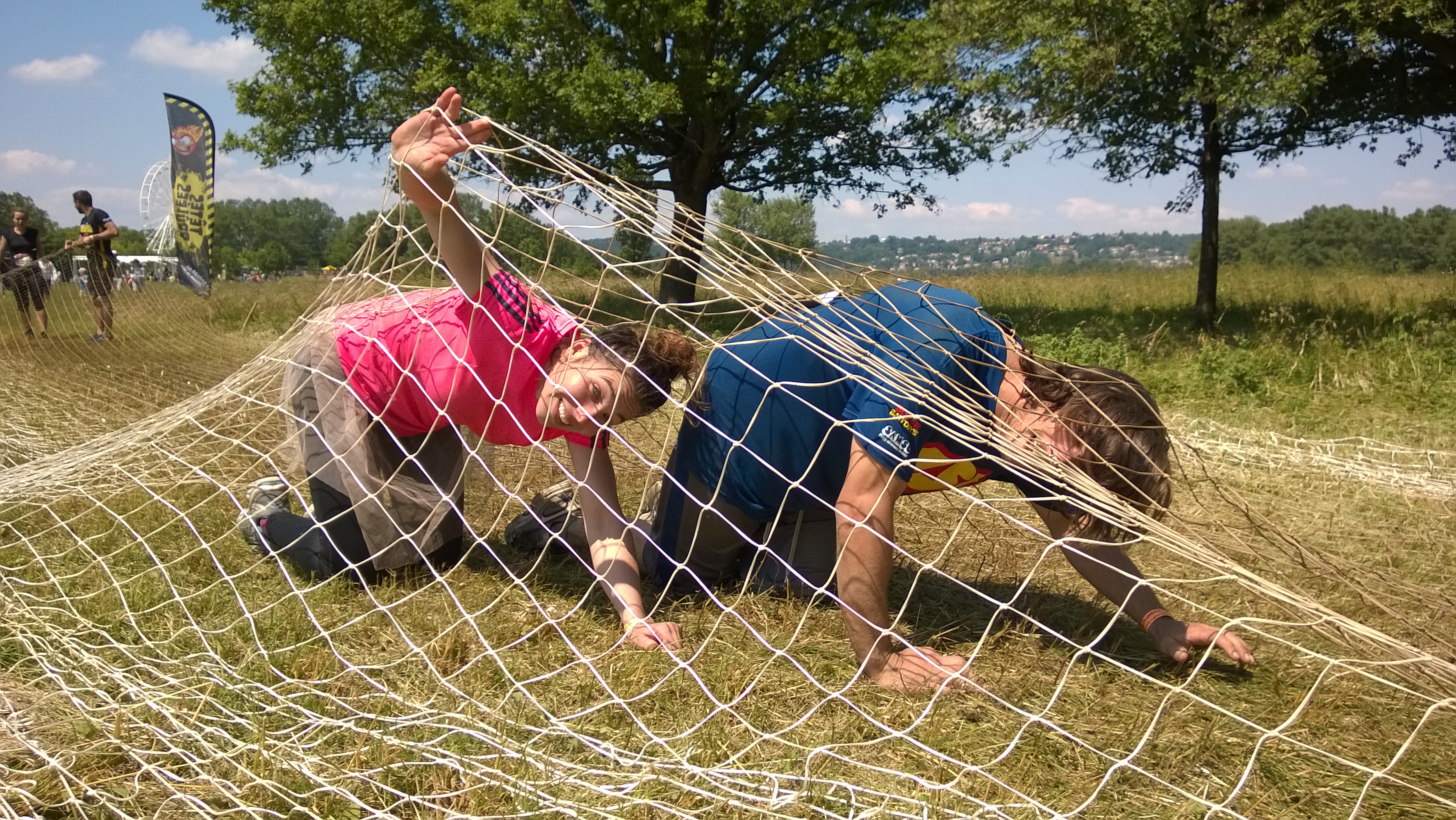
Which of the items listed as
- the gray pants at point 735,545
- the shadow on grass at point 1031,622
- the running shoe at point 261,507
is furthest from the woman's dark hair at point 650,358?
the running shoe at point 261,507

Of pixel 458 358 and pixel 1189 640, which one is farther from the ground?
pixel 458 358

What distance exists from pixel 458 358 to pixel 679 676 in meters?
0.93

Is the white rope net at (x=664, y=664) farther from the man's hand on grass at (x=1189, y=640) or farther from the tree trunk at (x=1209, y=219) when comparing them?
the tree trunk at (x=1209, y=219)

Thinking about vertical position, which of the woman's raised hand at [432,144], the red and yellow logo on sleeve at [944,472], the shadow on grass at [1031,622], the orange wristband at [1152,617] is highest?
the woman's raised hand at [432,144]

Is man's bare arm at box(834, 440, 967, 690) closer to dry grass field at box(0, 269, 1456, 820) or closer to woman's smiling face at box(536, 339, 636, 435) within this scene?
dry grass field at box(0, 269, 1456, 820)

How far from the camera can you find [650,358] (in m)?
2.18

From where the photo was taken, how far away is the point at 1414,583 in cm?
262

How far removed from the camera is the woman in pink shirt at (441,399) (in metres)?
2.18

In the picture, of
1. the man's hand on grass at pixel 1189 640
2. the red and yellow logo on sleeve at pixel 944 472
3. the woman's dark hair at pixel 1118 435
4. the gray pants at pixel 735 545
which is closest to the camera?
the woman's dark hair at pixel 1118 435

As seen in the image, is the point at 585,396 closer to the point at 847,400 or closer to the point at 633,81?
the point at 847,400

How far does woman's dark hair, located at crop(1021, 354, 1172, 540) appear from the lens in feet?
5.93

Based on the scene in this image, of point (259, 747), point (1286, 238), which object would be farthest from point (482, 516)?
point (1286, 238)

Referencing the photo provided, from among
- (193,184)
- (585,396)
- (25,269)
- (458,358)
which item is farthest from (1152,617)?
(193,184)

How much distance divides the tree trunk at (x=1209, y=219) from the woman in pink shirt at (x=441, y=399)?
7037 mm
